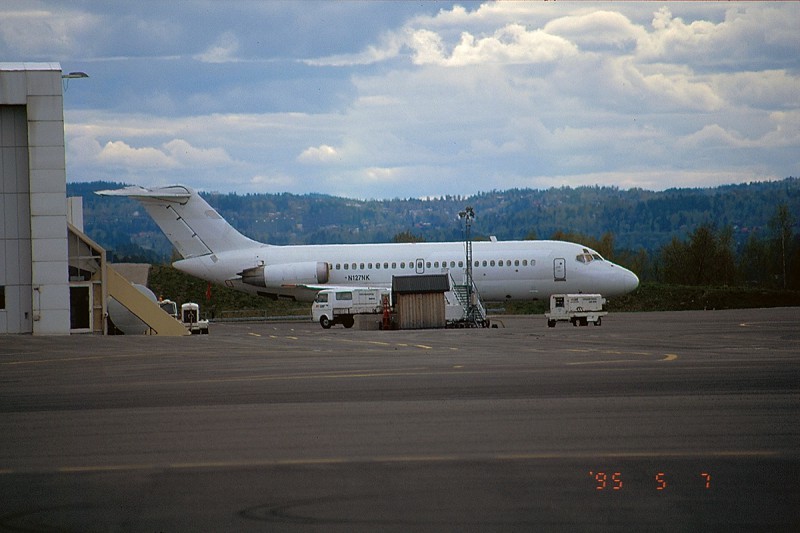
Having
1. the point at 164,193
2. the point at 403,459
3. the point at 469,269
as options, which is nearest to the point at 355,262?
the point at 469,269

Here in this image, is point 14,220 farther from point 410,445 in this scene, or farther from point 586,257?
point 410,445

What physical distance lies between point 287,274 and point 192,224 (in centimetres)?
713

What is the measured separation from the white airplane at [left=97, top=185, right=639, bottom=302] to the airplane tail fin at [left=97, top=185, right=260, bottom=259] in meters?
0.06

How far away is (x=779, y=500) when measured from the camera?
34.1 ft

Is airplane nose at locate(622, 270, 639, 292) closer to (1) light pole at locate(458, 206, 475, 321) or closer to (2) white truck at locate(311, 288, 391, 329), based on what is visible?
(1) light pole at locate(458, 206, 475, 321)

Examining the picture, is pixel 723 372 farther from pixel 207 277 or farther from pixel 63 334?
pixel 207 277

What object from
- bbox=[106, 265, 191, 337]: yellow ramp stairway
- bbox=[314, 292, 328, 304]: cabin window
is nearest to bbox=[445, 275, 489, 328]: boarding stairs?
bbox=[314, 292, 328, 304]: cabin window

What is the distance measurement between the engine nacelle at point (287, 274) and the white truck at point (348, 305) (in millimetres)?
4940

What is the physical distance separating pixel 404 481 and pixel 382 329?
41526mm

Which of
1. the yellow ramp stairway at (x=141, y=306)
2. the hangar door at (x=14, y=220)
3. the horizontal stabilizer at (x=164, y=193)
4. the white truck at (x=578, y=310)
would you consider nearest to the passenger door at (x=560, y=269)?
the white truck at (x=578, y=310)

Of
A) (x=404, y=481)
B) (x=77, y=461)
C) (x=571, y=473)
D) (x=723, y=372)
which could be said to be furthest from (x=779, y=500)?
(x=723, y=372)

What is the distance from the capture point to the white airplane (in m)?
58.2

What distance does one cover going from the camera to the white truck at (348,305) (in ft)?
179

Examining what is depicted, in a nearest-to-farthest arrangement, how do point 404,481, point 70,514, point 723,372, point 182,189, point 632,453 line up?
point 70,514
point 404,481
point 632,453
point 723,372
point 182,189
